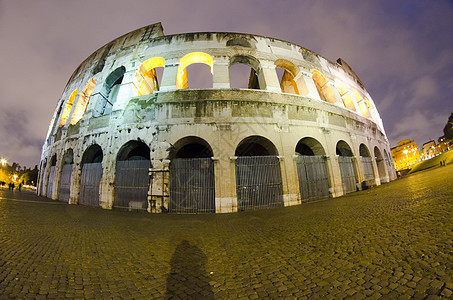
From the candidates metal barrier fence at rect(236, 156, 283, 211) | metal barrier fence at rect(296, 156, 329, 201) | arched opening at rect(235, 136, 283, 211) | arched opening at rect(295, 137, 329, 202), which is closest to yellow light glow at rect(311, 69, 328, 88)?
arched opening at rect(295, 137, 329, 202)

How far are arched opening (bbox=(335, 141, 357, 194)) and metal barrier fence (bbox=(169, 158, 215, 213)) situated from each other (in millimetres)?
7534

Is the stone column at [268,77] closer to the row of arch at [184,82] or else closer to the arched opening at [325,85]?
the row of arch at [184,82]

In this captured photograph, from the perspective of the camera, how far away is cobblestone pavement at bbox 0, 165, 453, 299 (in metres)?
1.85

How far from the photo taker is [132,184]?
7707 millimetres

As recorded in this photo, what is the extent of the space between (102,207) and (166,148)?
438cm

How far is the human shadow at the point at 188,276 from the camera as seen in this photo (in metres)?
1.95

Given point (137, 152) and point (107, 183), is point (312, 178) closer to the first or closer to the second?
point (137, 152)

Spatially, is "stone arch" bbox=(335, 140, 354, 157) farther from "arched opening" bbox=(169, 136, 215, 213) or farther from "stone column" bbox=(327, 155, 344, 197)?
"arched opening" bbox=(169, 136, 215, 213)

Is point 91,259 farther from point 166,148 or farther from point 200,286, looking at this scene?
point 166,148

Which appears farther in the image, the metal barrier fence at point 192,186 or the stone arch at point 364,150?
the stone arch at point 364,150

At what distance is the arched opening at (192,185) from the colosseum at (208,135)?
0.04m

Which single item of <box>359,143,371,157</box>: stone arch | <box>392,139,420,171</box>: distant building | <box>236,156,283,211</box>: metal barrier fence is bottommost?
<box>236,156,283,211</box>: metal barrier fence

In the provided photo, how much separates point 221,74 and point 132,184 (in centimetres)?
735

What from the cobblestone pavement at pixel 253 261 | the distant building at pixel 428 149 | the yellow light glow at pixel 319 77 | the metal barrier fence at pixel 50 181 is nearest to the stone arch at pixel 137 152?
the cobblestone pavement at pixel 253 261
